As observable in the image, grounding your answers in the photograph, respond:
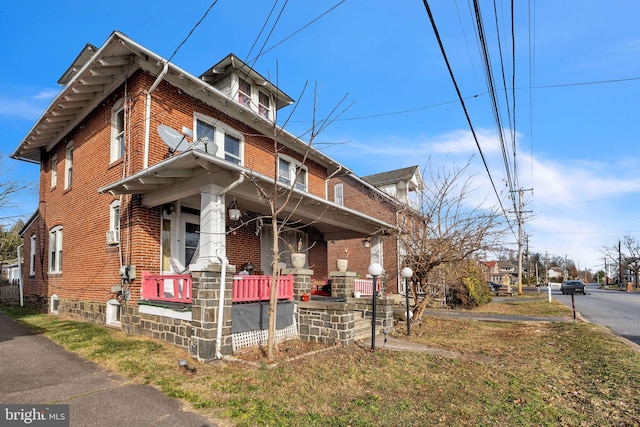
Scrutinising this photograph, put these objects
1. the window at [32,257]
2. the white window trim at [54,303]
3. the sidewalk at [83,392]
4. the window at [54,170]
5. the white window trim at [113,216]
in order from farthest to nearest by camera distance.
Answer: the window at [32,257], the window at [54,170], the white window trim at [54,303], the white window trim at [113,216], the sidewalk at [83,392]

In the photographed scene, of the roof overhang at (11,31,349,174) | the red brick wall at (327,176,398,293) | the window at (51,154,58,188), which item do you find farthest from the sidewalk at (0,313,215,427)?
the red brick wall at (327,176,398,293)

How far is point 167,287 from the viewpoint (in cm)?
785

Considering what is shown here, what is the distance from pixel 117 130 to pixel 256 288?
21.0 ft

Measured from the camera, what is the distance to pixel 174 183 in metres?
8.01

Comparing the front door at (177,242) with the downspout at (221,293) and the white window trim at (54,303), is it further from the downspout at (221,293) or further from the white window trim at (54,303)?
the white window trim at (54,303)

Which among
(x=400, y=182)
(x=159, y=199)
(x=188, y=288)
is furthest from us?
(x=400, y=182)

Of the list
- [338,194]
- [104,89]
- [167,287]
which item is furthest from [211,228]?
[338,194]

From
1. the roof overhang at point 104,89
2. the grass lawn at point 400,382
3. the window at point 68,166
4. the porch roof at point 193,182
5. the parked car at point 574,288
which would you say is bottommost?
the parked car at point 574,288

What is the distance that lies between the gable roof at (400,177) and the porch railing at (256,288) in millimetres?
17651

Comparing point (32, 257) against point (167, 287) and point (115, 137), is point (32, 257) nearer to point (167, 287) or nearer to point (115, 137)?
point (115, 137)

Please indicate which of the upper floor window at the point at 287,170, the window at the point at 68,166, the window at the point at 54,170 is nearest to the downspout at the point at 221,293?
the upper floor window at the point at 287,170

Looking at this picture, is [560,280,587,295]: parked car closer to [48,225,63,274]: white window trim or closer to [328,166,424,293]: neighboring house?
[328,166,424,293]: neighboring house

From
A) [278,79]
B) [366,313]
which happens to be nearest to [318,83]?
[278,79]

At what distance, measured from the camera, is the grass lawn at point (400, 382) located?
13.6ft
